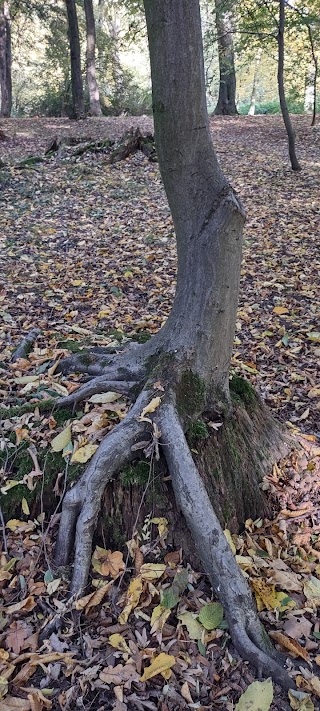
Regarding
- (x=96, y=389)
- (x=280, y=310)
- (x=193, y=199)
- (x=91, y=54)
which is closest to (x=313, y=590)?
(x=96, y=389)

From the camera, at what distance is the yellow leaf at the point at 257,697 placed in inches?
84.4

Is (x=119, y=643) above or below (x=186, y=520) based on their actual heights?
below

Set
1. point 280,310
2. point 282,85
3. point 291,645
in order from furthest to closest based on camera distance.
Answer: point 282,85 → point 280,310 → point 291,645

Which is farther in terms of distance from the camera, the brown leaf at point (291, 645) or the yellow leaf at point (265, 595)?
the yellow leaf at point (265, 595)

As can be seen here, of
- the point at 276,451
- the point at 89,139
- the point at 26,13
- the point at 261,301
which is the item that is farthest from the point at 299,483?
the point at 26,13

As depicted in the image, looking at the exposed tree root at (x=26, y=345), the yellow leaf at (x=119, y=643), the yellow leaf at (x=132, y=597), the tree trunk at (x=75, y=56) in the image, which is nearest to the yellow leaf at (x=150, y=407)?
the yellow leaf at (x=132, y=597)

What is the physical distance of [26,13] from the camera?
19.6 metres

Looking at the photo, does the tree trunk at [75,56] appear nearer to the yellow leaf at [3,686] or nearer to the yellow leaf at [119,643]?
the yellow leaf at [119,643]

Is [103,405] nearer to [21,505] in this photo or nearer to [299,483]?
[21,505]

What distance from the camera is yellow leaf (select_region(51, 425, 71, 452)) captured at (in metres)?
2.90

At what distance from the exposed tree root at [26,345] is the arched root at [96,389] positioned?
50.9 inches

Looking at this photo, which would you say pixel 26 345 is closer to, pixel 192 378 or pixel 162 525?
pixel 192 378

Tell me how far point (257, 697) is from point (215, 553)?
23.8 inches

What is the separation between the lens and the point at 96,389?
126 inches
